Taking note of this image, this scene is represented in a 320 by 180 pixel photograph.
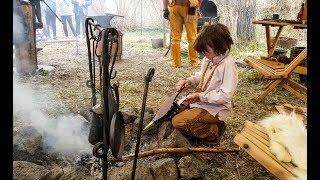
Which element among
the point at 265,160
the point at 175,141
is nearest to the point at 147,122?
the point at 175,141

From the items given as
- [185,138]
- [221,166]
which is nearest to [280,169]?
[221,166]

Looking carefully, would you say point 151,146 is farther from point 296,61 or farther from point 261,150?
point 296,61

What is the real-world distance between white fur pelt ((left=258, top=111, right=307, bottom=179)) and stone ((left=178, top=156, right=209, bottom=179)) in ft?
2.56

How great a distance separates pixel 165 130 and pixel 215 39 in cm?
129

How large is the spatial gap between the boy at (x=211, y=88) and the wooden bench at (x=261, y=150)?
0.44 m

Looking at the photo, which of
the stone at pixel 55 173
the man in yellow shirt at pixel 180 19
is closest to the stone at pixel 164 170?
the stone at pixel 55 173

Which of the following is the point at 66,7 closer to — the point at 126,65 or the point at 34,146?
the point at 126,65

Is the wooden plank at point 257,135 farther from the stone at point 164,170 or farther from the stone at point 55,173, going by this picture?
the stone at point 55,173

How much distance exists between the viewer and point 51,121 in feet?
14.2

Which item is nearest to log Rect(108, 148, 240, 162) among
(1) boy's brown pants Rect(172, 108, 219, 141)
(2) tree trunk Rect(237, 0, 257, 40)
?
(1) boy's brown pants Rect(172, 108, 219, 141)

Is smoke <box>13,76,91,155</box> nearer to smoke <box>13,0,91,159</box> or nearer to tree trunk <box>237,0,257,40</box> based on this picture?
smoke <box>13,0,91,159</box>

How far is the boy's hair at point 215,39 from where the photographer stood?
335 centimetres

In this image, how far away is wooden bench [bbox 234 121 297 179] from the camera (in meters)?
2.46

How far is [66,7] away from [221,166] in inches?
516
